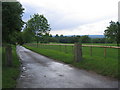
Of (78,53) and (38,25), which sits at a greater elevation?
(38,25)

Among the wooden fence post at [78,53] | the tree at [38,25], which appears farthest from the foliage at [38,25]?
the wooden fence post at [78,53]

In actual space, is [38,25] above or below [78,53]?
above

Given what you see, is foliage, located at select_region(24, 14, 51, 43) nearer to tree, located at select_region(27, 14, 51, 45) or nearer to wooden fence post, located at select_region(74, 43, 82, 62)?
tree, located at select_region(27, 14, 51, 45)

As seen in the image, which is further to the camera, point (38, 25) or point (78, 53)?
point (38, 25)

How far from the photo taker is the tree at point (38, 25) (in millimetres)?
38250

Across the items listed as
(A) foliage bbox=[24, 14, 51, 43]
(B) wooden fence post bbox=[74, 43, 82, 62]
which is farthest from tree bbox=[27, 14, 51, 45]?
(B) wooden fence post bbox=[74, 43, 82, 62]

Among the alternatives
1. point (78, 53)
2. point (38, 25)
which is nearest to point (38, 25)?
point (38, 25)

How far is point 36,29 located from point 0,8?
28.8 metres

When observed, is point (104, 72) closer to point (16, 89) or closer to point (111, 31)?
point (16, 89)

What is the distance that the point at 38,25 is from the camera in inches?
1499

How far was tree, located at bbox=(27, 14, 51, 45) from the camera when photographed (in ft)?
125

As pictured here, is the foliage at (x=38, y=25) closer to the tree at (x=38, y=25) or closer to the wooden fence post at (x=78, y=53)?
the tree at (x=38, y=25)

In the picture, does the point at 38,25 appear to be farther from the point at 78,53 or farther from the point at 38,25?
the point at 78,53

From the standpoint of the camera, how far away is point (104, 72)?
25.9ft
